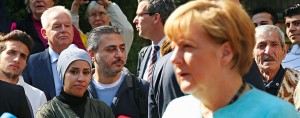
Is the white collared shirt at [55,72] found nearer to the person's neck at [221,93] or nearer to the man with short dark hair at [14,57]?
the man with short dark hair at [14,57]

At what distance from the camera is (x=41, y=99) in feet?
20.2

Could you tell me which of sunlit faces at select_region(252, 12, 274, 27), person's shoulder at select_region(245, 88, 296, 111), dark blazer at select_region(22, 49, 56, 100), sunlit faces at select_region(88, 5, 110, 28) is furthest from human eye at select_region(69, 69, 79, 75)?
sunlit faces at select_region(252, 12, 274, 27)

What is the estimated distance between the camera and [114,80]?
6340 millimetres

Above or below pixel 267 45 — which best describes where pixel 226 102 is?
above

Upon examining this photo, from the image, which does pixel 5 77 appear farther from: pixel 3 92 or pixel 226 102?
pixel 226 102

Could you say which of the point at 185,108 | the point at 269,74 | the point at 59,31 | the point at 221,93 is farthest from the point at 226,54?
the point at 59,31

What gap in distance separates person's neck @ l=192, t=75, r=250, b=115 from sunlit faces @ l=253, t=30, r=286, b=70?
3590 mm

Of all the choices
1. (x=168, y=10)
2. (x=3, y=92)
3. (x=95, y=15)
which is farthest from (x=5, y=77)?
(x=95, y=15)

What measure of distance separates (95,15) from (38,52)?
103cm

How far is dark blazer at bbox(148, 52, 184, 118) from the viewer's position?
4.43 m

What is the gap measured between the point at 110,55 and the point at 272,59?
152 centimetres

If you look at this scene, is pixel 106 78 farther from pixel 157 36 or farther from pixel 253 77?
pixel 253 77

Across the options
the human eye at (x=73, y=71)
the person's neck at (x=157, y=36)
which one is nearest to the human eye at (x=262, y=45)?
the person's neck at (x=157, y=36)

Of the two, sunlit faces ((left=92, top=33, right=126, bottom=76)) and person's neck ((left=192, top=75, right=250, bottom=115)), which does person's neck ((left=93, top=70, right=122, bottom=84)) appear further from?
person's neck ((left=192, top=75, right=250, bottom=115))
